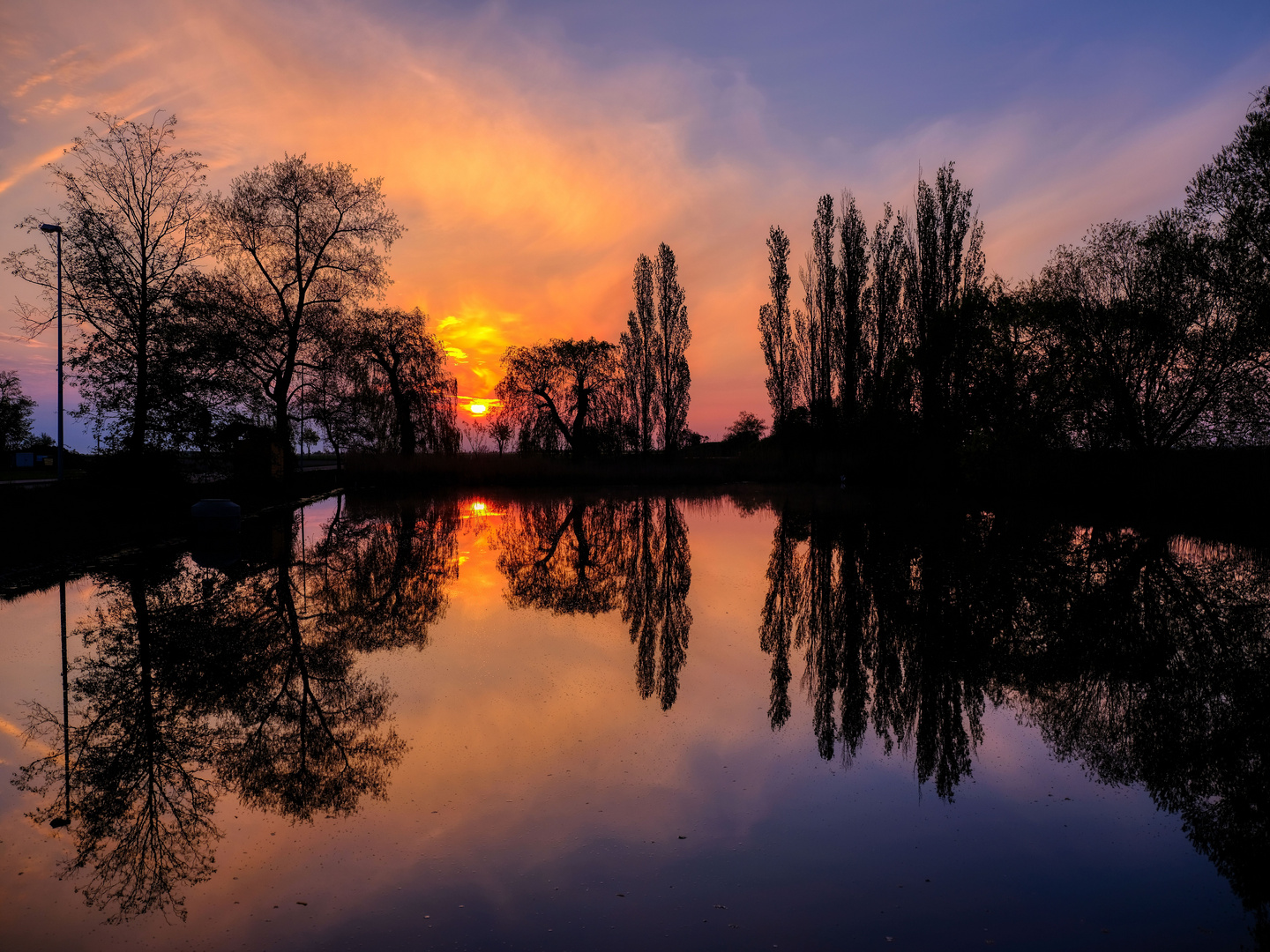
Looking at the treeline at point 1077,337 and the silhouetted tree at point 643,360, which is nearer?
the treeline at point 1077,337

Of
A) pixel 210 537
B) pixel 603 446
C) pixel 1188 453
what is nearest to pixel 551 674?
pixel 210 537

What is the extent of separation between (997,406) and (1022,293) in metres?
5.77

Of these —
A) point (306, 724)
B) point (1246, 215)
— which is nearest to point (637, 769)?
point (306, 724)

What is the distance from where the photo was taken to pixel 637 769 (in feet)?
15.5

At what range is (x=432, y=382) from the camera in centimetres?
4431

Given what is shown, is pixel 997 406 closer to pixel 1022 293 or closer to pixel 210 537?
pixel 1022 293

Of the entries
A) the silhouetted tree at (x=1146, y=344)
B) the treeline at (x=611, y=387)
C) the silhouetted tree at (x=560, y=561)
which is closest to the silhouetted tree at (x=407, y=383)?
the treeline at (x=611, y=387)

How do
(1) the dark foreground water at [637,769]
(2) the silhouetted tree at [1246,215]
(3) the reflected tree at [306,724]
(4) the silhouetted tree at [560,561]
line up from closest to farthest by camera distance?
(1) the dark foreground water at [637,769] → (3) the reflected tree at [306,724] → (4) the silhouetted tree at [560,561] → (2) the silhouetted tree at [1246,215]

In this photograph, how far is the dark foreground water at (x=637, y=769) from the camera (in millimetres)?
3238

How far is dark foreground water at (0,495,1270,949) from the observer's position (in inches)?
127

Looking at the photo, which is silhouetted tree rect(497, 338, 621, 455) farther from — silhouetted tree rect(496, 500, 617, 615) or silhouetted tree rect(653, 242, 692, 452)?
silhouetted tree rect(496, 500, 617, 615)

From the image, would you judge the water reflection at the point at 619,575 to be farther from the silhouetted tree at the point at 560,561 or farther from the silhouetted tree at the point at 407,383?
the silhouetted tree at the point at 407,383

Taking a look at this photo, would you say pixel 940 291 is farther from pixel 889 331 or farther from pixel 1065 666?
pixel 1065 666

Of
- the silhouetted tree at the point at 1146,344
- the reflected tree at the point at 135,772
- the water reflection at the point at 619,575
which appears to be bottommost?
the reflected tree at the point at 135,772
